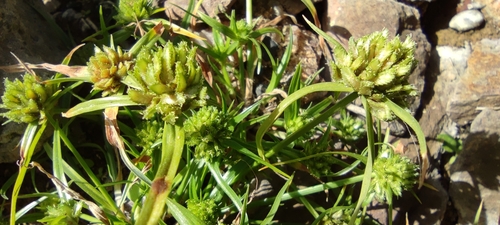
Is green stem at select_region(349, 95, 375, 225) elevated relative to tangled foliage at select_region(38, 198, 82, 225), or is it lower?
elevated

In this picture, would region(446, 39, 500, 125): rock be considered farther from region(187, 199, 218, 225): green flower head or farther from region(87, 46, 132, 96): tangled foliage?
region(87, 46, 132, 96): tangled foliage

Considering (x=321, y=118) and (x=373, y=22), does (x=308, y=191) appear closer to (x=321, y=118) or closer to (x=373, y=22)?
(x=321, y=118)

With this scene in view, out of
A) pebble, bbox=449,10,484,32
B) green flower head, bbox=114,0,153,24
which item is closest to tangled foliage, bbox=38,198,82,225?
green flower head, bbox=114,0,153,24

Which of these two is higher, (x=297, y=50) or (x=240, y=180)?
(x=297, y=50)

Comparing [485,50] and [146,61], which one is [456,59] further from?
[146,61]

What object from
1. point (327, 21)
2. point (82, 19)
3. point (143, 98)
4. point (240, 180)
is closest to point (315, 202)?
point (240, 180)

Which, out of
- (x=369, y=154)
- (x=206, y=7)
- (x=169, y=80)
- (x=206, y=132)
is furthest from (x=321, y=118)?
(x=206, y=7)

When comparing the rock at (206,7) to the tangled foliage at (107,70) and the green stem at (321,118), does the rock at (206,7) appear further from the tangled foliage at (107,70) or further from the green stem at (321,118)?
the green stem at (321,118)

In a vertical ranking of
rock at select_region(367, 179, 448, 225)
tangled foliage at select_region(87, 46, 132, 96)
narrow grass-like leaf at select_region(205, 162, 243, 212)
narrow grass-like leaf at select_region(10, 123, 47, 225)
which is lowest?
rock at select_region(367, 179, 448, 225)
